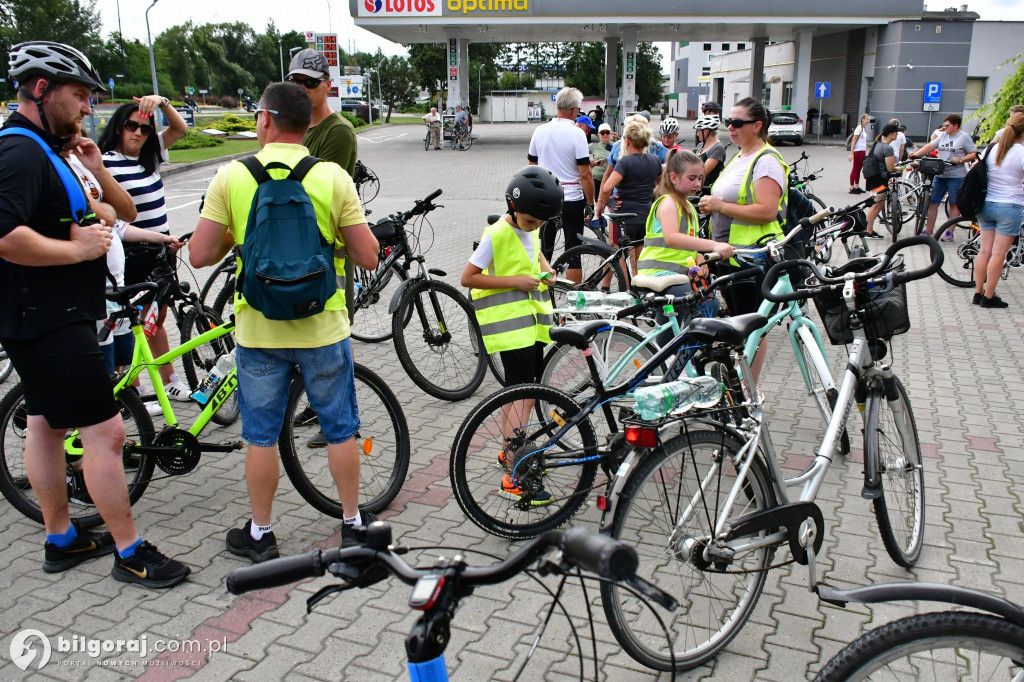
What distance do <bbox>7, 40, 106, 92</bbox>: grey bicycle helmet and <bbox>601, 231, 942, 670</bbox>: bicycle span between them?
2432 millimetres

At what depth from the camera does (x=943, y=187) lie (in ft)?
37.2

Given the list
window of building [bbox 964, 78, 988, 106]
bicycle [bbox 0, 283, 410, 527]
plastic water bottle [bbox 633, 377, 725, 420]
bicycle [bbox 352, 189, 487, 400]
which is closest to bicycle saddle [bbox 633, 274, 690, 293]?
plastic water bottle [bbox 633, 377, 725, 420]

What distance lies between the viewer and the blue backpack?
299 cm

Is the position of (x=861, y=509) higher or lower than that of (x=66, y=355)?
lower

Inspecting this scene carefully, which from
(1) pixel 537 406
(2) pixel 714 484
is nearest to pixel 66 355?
(1) pixel 537 406

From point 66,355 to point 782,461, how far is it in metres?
3.67

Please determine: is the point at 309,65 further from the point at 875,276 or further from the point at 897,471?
the point at 897,471

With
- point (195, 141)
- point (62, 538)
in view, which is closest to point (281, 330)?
point (62, 538)

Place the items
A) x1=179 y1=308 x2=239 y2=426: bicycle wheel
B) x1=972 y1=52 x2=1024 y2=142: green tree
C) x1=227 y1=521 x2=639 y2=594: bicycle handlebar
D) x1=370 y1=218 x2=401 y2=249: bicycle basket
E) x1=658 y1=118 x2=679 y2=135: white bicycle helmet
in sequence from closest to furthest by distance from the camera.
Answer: x1=227 y1=521 x2=639 y2=594: bicycle handlebar
x1=179 y1=308 x2=239 y2=426: bicycle wheel
x1=370 y1=218 x2=401 y2=249: bicycle basket
x1=658 y1=118 x2=679 y2=135: white bicycle helmet
x1=972 y1=52 x2=1024 y2=142: green tree

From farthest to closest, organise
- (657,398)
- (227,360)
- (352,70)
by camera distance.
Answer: (352,70)
(227,360)
(657,398)

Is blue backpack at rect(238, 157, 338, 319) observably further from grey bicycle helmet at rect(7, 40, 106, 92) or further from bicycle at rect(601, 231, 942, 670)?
bicycle at rect(601, 231, 942, 670)

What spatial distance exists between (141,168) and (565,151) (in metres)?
4.15

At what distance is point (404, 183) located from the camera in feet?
66.7

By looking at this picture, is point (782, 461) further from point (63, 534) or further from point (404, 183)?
point (404, 183)
